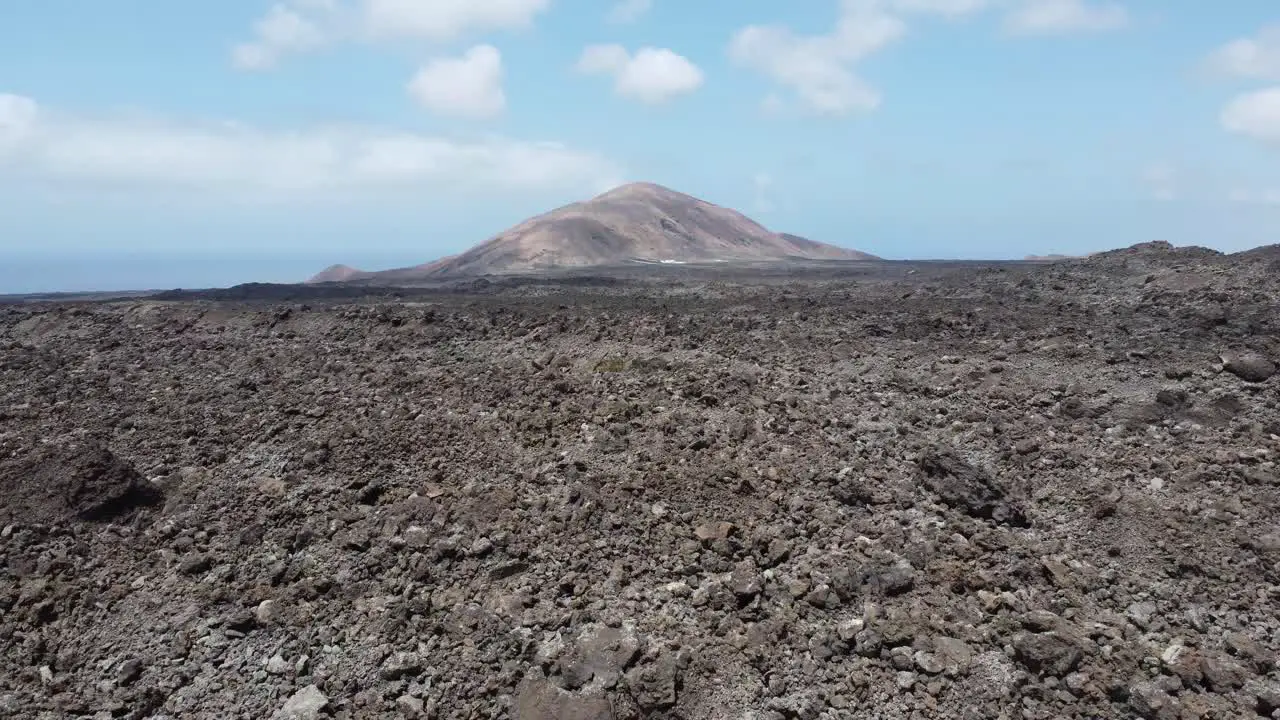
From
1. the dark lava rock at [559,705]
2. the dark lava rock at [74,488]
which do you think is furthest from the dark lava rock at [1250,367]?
the dark lava rock at [74,488]

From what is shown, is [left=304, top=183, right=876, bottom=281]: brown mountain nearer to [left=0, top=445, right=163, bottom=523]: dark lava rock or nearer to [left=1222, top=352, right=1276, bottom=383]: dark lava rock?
[left=0, top=445, right=163, bottom=523]: dark lava rock

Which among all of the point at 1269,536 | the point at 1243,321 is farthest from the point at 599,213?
the point at 1269,536

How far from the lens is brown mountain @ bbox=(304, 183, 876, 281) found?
4294 cm

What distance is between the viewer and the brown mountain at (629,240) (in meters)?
42.9

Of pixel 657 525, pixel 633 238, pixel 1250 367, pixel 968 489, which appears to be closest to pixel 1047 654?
pixel 968 489

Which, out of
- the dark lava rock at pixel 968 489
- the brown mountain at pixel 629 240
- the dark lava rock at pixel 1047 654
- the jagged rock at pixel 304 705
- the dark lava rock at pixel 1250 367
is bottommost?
the jagged rock at pixel 304 705

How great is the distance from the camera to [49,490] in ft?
23.6

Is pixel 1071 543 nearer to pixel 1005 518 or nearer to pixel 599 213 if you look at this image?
pixel 1005 518

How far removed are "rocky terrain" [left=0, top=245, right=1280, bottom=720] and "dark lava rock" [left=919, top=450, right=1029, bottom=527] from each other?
3cm

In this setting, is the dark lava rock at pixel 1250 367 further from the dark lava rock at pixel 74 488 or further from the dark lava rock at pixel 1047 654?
the dark lava rock at pixel 74 488

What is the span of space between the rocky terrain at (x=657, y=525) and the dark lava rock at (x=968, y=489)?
1.1 inches

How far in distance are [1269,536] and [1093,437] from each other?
172cm

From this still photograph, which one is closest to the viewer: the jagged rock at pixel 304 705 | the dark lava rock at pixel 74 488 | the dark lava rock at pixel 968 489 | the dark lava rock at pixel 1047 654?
the dark lava rock at pixel 1047 654

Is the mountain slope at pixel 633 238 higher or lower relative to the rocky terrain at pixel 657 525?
higher
